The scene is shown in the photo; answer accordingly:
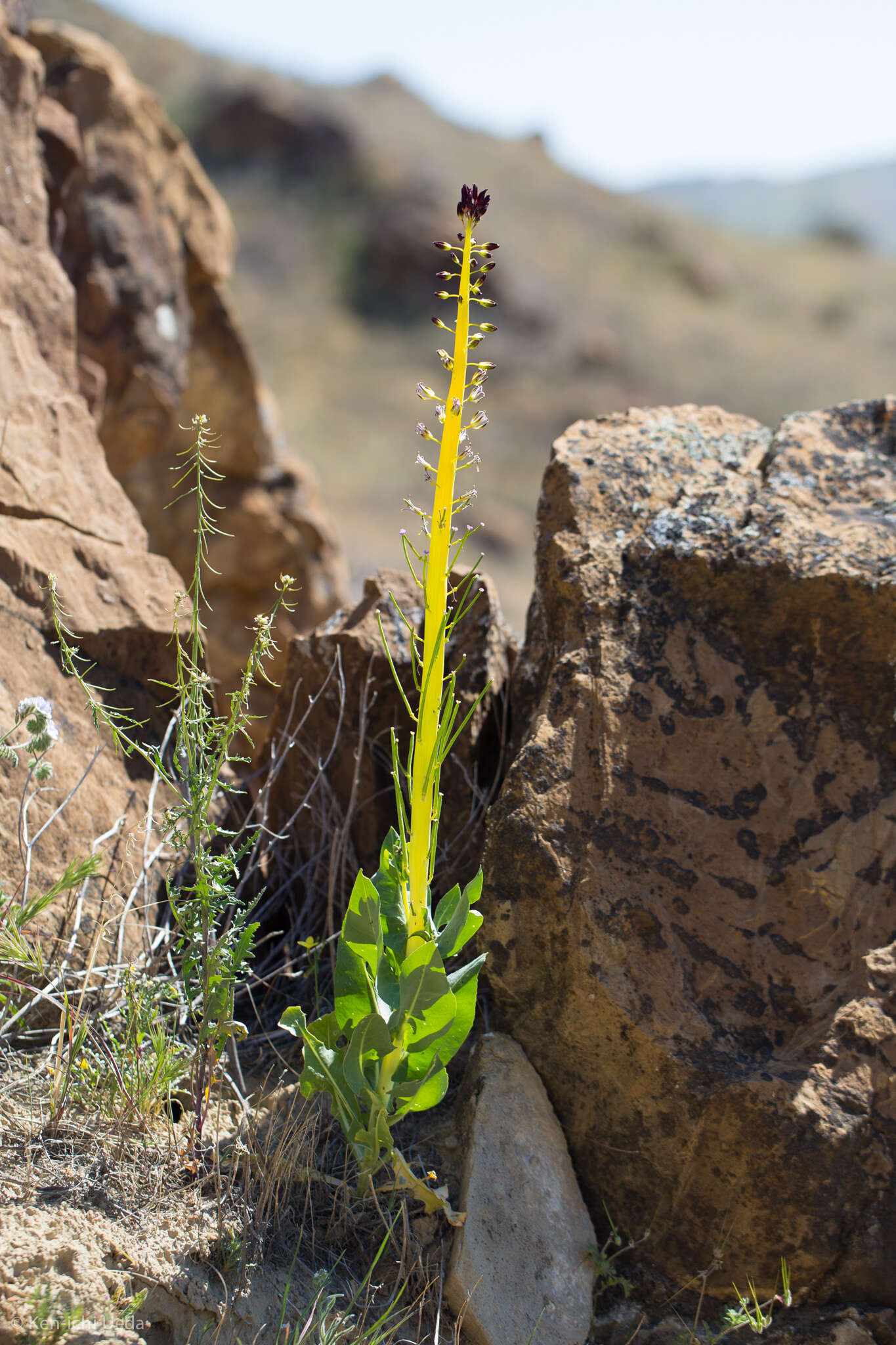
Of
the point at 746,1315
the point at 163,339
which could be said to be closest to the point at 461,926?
the point at 746,1315

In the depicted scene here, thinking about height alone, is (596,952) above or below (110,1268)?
above

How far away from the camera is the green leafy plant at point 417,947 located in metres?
1.77

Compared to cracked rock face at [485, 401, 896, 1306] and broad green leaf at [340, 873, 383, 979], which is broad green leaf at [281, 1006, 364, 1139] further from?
cracked rock face at [485, 401, 896, 1306]

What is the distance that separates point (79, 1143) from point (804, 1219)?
1.34m

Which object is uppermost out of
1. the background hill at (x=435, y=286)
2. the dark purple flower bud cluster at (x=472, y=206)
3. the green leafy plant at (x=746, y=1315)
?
the background hill at (x=435, y=286)

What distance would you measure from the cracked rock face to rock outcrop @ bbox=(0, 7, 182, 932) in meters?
0.98

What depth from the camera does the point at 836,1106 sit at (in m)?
1.96

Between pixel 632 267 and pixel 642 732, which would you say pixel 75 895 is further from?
pixel 632 267

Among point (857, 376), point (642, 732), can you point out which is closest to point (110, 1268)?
point (642, 732)

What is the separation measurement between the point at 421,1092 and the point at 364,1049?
14cm

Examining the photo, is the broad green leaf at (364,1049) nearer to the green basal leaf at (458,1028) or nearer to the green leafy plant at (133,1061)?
the green basal leaf at (458,1028)

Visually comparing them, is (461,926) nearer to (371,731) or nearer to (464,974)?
(464,974)

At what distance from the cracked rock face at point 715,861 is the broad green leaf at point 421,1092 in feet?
1.04

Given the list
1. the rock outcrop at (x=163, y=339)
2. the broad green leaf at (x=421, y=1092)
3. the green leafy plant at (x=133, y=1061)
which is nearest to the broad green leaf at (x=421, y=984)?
the broad green leaf at (x=421, y=1092)
